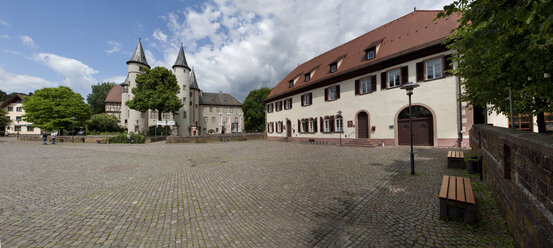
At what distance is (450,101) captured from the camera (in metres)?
12.9

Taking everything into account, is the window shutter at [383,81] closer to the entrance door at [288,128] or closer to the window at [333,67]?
the window at [333,67]

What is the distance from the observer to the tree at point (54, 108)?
92.2ft

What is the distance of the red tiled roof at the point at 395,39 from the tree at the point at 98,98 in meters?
66.6

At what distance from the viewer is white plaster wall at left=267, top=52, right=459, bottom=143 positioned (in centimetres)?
1301

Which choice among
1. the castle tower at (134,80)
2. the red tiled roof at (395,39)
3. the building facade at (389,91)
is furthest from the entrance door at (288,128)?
the castle tower at (134,80)

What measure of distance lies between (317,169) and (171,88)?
33.8 m

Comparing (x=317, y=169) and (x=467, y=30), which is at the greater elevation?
(x=467, y=30)

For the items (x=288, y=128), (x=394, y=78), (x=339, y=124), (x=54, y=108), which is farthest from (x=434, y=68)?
(x=54, y=108)

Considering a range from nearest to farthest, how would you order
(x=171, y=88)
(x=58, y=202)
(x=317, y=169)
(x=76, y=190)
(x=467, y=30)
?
1. (x=58, y=202)
2. (x=76, y=190)
3. (x=467, y=30)
4. (x=317, y=169)
5. (x=171, y=88)

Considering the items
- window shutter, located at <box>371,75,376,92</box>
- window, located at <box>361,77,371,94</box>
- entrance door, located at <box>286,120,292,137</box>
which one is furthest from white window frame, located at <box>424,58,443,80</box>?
entrance door, located at <box>286,120,292,137</box>

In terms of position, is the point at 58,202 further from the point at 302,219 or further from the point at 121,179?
the point at 302,219

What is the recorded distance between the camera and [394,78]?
1532 centimetres

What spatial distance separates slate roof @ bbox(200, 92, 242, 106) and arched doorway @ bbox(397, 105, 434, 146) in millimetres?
48356

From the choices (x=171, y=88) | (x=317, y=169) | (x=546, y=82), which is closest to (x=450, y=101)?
(x=546, y=82)
